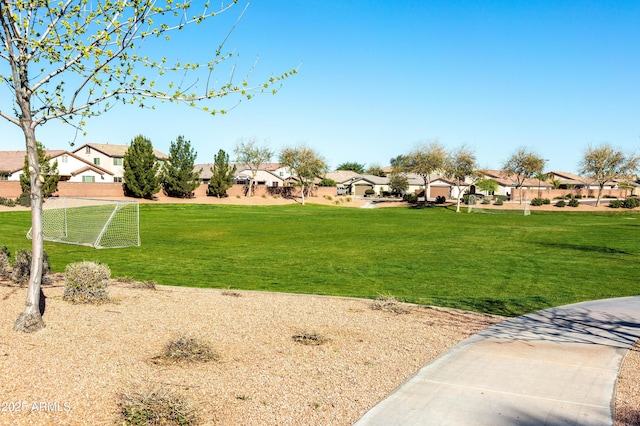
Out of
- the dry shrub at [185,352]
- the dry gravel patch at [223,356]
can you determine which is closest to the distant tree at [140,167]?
the dry gravel patch at [223,356]

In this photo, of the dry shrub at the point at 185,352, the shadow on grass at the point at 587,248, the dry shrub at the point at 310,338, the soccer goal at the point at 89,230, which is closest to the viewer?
the dry shrub at the point at 185,352

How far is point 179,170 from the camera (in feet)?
223

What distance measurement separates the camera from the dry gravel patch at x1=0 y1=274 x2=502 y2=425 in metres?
6.00

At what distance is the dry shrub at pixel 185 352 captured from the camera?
749cm

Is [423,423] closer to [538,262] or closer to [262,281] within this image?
[262,281]

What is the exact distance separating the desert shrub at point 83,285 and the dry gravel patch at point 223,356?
281 millimetres

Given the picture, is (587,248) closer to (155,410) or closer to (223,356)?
(223,356)

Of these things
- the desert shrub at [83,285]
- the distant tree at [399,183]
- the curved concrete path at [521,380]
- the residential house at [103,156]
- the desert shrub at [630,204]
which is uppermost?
the residential house at [103,156]

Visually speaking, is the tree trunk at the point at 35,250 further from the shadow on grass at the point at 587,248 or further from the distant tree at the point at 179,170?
the distant tree at the point at 179,170

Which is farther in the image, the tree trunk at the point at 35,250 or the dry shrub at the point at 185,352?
the tree trunk at the point at 35,250

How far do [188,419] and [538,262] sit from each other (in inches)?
741

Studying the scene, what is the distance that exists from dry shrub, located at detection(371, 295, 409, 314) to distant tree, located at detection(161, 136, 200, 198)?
59.1 m

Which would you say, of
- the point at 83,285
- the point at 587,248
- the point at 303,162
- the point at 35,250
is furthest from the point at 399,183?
the point at 35,250

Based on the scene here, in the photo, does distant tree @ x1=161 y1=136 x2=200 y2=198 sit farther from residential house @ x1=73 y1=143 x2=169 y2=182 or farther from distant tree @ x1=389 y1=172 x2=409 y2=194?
distant tree @ x1=389 y1=172 x2=409 y2=194
